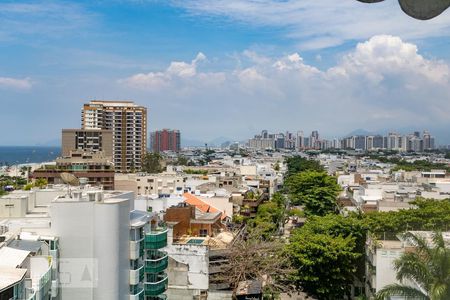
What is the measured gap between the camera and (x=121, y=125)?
61250mm

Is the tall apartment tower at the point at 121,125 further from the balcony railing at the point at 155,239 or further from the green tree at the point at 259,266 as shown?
the balcony railing at the point at 155,239

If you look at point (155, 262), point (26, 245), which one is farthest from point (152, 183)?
point (26, 245)

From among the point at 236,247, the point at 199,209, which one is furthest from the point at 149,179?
the point at 236,247

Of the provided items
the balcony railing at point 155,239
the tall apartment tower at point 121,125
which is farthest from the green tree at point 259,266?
the tall apartment tower at point 121,125

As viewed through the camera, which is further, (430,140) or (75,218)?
(430,140)

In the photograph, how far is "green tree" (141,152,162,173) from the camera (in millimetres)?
59438

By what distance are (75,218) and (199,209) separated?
575 inches

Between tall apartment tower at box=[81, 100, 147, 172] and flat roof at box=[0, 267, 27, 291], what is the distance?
52377 millimetres

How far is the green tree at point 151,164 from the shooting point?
59438mm

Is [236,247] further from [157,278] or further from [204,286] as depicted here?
[157,278]

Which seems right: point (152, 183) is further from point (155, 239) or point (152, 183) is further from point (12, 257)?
point (12, 257)

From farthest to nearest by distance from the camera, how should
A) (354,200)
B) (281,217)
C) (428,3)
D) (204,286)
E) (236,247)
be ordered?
(354,200) → (281,217) → (236,247) → (204,286) → (428,3)

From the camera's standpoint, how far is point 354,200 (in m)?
35.4

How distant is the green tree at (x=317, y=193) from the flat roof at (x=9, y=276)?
22.7 m
